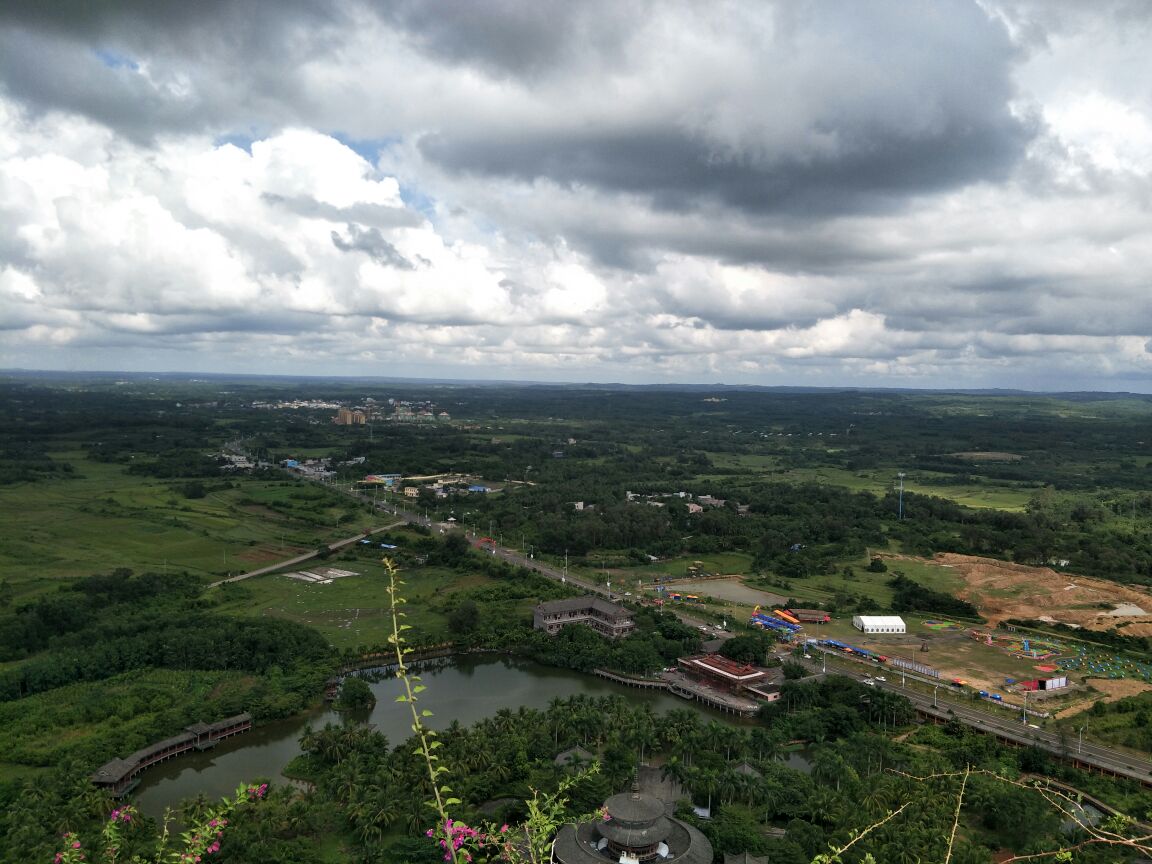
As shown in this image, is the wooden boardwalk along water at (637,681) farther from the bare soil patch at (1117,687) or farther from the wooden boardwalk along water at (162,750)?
the bare soil patch at (1117,687)

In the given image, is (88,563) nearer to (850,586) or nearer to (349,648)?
(349,648)

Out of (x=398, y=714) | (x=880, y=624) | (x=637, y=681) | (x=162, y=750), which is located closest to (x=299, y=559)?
(x=398, y=714)

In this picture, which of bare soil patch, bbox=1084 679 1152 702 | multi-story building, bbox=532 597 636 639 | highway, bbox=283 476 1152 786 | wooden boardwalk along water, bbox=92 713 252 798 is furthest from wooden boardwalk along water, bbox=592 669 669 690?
bare soil patch, bbox=1084 679 1152 702

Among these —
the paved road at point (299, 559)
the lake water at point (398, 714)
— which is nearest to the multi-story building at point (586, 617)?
the lake water at point (398, 714)

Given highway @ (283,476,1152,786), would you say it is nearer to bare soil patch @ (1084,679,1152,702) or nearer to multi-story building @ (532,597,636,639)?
multi-story building @ (532,597,636,639)

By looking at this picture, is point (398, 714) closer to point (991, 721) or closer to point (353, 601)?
point (353, 601)
